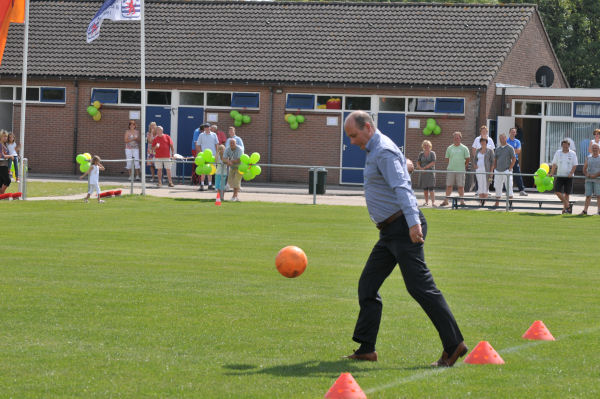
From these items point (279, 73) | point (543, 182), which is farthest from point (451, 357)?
point (279, 73)

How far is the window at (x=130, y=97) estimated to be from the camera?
124 ft

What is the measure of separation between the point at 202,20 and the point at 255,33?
2.30 meters

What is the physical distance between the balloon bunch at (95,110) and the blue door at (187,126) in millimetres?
2885

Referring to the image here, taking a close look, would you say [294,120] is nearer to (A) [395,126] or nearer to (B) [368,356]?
(A) [395,126]

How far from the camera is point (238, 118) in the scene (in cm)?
3641

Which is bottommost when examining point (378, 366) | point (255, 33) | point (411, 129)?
point (378, 366)

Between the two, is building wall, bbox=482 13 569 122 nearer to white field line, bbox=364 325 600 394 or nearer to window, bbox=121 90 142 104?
window, bbox=121 90 142 104

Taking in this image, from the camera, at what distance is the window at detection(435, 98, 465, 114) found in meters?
34.6

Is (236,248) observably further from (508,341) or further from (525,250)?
(508,341)

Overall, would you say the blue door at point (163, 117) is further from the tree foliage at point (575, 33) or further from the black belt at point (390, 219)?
the black belt at point (390, 219)

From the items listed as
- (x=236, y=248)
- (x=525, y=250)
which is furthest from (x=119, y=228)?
(x=525, y=250)

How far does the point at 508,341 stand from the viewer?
30.1ft

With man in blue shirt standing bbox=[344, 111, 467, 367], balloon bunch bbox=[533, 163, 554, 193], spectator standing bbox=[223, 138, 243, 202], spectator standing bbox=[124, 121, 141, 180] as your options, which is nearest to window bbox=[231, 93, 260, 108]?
spectator standing bbox=[124, 121, 141, 180]

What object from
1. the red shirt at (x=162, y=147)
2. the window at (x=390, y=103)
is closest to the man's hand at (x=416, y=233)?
the red shirt at (x=162, y=147)
